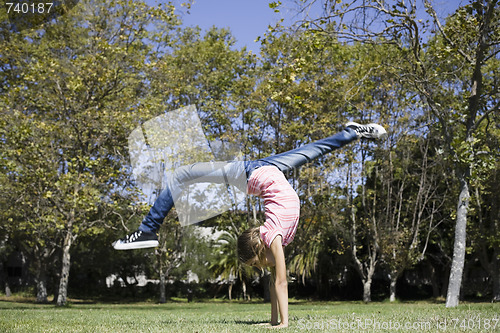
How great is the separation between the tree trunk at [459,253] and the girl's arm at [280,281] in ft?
28.6

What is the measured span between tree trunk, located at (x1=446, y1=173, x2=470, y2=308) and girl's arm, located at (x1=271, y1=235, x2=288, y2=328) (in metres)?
8.72

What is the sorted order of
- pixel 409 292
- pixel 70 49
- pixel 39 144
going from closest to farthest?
pixel 39 144 < pixel 70 49 < pixel 409 292

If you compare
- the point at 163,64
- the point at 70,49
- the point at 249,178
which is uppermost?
the point at 70,49

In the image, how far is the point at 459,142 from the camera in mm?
11789

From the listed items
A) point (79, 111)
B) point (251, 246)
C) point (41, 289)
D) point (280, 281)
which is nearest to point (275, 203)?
point (251, 246)

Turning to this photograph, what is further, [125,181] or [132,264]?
[132,264]

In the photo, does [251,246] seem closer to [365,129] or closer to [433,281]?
[365,129]

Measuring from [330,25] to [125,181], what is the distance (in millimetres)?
11133

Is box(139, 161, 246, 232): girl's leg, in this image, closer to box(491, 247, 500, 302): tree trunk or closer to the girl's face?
the girl's face

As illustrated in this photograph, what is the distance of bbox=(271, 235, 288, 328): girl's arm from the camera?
5.37 m

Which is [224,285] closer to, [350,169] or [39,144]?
[350,169]

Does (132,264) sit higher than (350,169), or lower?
lower

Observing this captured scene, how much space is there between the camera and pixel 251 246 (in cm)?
555

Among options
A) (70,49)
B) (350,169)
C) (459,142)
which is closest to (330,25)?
(459,142)
